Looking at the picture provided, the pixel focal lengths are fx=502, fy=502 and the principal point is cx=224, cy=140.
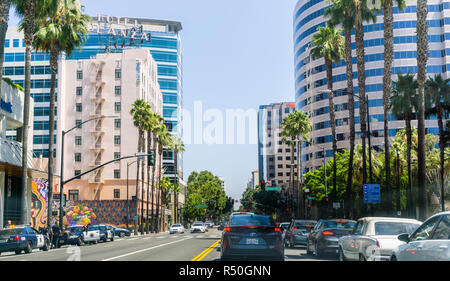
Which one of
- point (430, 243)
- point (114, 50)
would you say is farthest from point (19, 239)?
point (114, 50)

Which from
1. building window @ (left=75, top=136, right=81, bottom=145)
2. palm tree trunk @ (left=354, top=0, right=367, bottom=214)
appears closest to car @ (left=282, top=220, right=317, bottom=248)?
palm tree trunk @ (left=354, top=0, right=367, bottom=214)

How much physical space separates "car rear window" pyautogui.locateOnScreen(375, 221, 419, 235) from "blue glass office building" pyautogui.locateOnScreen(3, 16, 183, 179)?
3469 inches

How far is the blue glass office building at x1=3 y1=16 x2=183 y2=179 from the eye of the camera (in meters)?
94.6

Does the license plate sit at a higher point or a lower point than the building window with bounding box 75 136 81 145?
lower

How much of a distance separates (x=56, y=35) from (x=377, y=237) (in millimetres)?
Result: 30525

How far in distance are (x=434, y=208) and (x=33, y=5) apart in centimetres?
4956

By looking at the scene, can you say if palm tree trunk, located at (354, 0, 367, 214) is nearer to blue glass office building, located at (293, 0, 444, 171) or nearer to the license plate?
the license plate

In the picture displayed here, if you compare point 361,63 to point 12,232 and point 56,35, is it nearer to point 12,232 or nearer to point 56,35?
point 56,35

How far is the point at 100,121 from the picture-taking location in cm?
8438

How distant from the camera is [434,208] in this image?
197ft

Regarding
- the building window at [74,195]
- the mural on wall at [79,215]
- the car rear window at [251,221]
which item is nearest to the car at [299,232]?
the car rear window at [251,221]

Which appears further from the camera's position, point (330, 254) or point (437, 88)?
point (437, 88)

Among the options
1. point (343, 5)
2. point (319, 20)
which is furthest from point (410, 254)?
point (319, 20)
